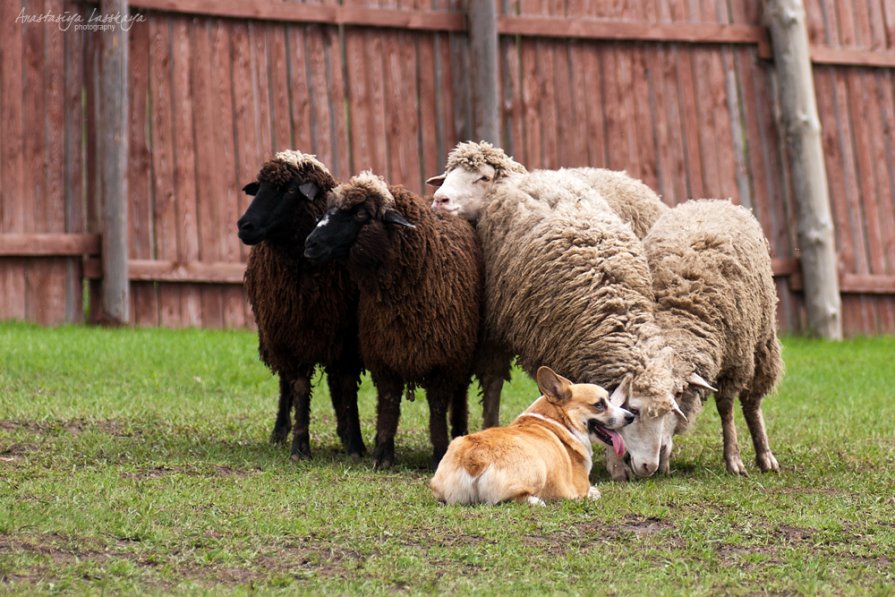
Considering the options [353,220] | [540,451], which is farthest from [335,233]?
[540,451]

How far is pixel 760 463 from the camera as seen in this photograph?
829cm

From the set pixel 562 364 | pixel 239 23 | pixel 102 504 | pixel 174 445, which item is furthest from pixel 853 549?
pixel 239 23

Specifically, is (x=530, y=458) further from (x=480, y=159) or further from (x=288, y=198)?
(x=480, y=159)

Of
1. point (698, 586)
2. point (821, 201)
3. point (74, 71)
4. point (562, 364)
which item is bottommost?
point (698, 586)

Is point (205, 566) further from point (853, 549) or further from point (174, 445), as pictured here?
point (174, 445)

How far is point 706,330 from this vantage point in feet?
25.4

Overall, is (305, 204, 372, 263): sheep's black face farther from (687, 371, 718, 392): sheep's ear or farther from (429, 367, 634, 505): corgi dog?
(687, 371, 718, 392): sheep's ear

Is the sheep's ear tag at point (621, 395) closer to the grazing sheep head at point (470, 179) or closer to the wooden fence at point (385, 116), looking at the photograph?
the grazing sheep head at point (470, 179)

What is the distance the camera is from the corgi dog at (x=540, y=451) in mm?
6277

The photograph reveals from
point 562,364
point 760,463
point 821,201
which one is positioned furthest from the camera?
point 821,201

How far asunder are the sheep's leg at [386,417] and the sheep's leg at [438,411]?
0.20 metres

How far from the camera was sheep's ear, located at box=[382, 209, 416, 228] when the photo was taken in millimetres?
7773

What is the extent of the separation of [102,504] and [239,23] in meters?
8.20

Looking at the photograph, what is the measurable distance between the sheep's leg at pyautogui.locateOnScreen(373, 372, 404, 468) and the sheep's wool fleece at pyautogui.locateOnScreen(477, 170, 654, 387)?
0.76m
